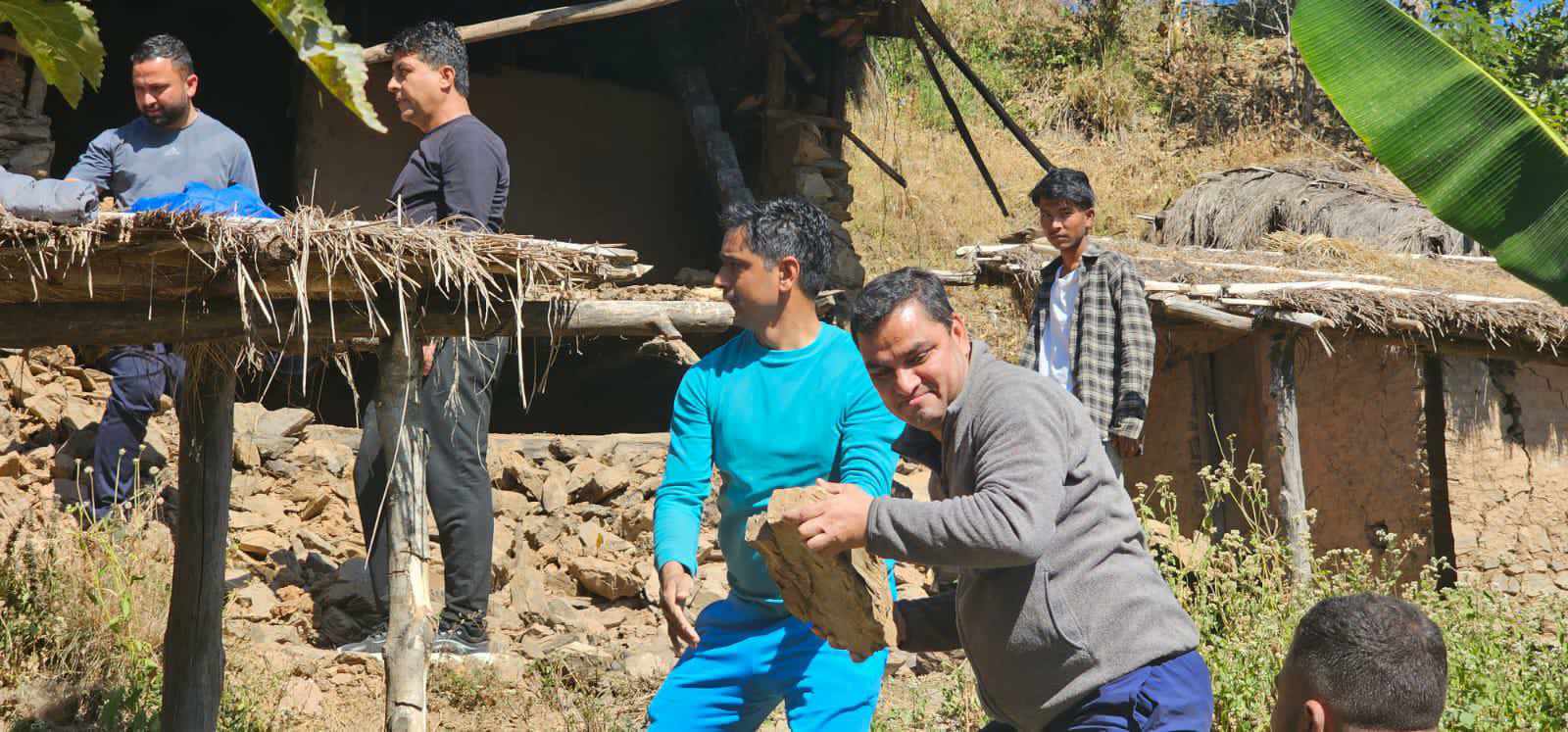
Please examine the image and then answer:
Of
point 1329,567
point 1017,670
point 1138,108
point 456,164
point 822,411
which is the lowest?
point 1329,567

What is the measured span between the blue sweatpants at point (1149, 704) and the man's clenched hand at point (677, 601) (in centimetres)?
108

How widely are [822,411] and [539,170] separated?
285 inches

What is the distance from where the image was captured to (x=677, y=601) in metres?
Answer: 3.53

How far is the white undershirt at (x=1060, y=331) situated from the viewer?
593 centimetres

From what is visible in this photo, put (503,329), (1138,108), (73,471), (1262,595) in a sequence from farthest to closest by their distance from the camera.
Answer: (1138,108)
(73,471)
(1262,595)
(503,329)

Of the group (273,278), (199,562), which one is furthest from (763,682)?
(199,562)

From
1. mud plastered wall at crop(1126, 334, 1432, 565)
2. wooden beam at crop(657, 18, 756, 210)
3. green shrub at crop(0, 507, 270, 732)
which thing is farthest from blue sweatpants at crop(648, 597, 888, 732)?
wooden beam at crop(657, 18, 756, 210)

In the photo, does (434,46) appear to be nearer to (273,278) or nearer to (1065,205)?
(273,278)

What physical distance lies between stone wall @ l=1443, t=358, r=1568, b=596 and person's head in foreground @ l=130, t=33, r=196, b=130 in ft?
24.9

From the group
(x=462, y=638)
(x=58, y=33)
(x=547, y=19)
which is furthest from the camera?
(x=547, y=19)

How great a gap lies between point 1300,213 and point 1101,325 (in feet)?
26.7

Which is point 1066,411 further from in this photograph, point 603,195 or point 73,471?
point 603,195

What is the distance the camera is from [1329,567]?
9.14m

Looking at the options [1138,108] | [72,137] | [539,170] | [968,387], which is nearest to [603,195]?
[539,170]
